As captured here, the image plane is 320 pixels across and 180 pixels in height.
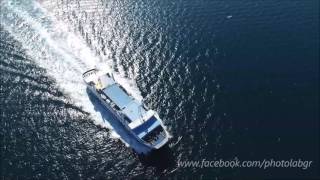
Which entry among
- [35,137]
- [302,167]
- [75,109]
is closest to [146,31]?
[75,109]

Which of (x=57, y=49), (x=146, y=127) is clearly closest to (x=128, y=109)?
(x=146, y=127)

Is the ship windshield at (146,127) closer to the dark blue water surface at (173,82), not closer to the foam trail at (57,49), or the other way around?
the foam trail at (57,49)

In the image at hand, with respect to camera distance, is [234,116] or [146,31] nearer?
[234,116]

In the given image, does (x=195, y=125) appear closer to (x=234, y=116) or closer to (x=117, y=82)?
(x=234, y=116)

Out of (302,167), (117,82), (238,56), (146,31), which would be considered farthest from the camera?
(146,31)

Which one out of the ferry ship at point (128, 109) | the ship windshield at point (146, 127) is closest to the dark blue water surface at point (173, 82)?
the ferry ship at point (128, 109)

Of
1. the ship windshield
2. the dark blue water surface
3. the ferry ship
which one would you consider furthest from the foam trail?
the ship windshield

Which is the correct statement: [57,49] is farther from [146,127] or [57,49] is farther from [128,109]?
[146,127]
